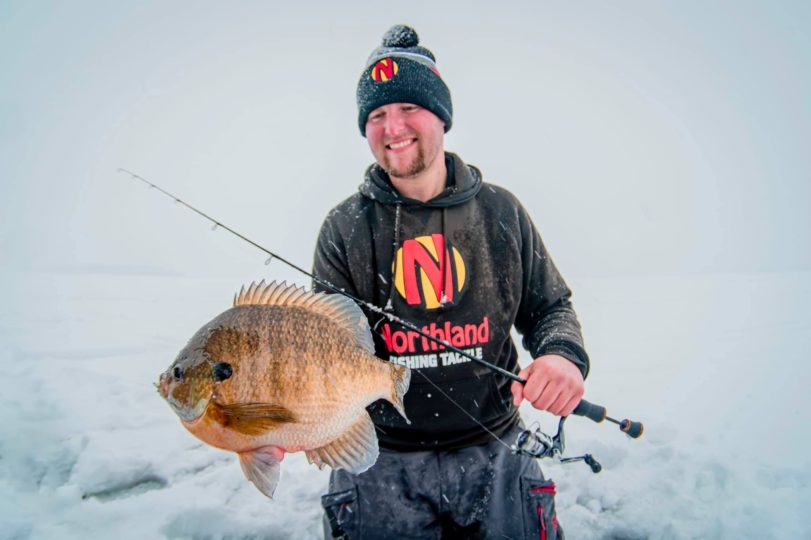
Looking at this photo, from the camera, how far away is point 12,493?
91.3 inches

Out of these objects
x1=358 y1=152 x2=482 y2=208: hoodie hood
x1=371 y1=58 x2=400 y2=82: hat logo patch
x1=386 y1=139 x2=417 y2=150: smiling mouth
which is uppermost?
x1=371 y1=58 x2=400 y2=82: hat logo patch

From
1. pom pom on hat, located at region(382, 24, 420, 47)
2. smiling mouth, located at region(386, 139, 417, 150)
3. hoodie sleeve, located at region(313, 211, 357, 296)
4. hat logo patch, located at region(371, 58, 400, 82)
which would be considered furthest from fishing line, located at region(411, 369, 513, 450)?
pom pom on hat, located at region(382, 24, 420, 47)

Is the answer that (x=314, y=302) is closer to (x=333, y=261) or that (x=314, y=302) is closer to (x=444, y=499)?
(x=333, y=261)

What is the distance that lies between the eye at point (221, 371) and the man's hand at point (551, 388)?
1.07m

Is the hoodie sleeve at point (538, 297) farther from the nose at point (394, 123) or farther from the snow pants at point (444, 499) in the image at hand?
the nose at point (394, 123)

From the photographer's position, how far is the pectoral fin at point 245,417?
1218mm

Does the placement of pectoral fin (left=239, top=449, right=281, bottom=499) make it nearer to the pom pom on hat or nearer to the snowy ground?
the snowy ground

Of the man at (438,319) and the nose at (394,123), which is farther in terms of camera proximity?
the nose at (394,123)

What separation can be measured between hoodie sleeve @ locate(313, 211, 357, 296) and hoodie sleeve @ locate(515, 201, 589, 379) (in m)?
0.91

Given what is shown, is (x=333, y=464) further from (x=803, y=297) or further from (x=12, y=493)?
(x=803, y=297)

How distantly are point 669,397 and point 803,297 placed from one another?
12.0 meters

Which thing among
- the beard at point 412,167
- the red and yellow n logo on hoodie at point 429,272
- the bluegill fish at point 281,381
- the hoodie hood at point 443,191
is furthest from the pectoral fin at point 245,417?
the beard at point 412,167

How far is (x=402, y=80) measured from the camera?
7.04 ft

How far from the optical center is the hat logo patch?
2.15 m
